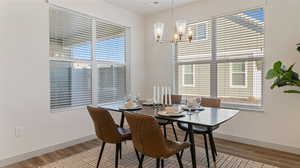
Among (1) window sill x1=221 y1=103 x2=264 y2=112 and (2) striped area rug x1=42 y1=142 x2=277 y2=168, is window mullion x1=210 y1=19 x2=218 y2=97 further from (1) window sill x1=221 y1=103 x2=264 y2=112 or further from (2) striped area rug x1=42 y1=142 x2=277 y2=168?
(2) striped area rug x1=42 y1=142 x2=277 y2=168

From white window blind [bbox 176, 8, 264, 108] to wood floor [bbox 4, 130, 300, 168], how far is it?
0.79 m

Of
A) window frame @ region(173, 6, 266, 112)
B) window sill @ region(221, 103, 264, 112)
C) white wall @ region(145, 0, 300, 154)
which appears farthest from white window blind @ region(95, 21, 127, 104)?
window sill @ region(221, 103, 264, 112)

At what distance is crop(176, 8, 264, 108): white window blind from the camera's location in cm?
331

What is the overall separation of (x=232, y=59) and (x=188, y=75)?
1037mm

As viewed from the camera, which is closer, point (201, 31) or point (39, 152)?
point (39, 152)

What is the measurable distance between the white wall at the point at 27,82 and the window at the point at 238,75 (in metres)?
3.21

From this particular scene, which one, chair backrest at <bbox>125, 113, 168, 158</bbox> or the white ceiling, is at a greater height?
the white ceiling

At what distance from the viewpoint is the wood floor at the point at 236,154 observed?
102 inches

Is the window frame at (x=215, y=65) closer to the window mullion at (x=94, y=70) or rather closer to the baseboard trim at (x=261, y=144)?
the baseboard trim at (x=261, y=144)

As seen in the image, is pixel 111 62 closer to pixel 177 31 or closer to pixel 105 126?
pixel 177 31

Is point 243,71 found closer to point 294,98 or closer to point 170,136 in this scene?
point 294,98

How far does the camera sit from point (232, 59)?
11.7 feet

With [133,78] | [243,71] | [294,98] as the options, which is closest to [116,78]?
[133,78]

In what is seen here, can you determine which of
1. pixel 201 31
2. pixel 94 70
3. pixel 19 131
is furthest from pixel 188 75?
pixel 19 131
